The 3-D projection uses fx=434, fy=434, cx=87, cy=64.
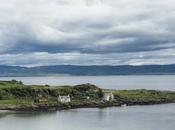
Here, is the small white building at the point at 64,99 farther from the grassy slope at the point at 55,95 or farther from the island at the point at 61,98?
the grassy slope at the point at 55,95

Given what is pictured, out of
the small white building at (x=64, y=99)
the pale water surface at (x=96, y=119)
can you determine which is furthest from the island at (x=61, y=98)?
the pale water surface at (x=96, y=119)

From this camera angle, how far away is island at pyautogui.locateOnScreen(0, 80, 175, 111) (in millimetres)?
91250

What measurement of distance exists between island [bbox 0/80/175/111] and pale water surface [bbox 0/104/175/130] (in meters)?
4.75

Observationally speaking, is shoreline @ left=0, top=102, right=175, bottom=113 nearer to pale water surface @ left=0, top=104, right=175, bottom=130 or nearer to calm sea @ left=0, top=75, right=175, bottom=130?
calm sea @ left=0, top=75, right=175, bottom=130

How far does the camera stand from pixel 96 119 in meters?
78.5

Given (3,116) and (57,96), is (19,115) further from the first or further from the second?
(57,96)

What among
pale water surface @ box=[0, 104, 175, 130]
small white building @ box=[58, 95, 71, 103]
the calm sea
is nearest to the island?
small white building @ box=[58, 95, 71, 103]

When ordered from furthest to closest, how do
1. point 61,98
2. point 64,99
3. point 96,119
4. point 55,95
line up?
point 55,95 → point 61,98 → point 64,99 → point 96,119

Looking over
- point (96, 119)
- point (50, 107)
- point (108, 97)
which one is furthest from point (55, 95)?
point (96, 119)

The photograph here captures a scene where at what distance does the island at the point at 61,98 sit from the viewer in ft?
299

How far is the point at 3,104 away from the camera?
89812mm

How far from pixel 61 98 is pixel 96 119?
65.1ft

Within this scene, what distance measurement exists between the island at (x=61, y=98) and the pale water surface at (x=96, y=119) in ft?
15.6

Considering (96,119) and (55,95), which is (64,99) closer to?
(55,95)
